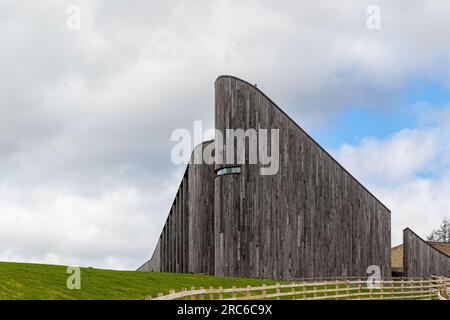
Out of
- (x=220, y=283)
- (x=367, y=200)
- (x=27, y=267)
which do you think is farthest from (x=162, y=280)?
(x=367, y=200)

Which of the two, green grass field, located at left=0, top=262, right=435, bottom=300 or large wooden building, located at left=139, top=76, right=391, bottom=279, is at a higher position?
large wooden building, located at left=139, top=76, right=391, bottom=279

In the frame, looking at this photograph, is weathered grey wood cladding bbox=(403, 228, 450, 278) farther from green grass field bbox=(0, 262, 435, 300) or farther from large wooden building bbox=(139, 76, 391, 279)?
green grass field bbox=(0, 262, 435, 300)

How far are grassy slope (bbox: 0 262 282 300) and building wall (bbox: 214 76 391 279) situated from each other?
1229 centimetres

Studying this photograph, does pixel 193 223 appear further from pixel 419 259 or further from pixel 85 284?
pixel 85 284

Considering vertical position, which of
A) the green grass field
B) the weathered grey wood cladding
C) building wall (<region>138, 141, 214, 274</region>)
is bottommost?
the green grass field

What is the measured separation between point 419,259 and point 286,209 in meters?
15.0

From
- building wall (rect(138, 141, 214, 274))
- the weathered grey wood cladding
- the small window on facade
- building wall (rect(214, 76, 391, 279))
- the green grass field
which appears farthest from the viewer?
building wall (rect(138, 141, 214, 274))

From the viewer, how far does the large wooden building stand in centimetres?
4662

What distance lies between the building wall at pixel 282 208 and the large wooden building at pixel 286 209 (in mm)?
65

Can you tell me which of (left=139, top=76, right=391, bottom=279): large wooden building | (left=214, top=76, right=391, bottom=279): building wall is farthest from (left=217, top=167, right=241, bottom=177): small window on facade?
(left=214, top=76, right=391, bottom=279): building wall

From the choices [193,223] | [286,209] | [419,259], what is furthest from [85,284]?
[419,259]

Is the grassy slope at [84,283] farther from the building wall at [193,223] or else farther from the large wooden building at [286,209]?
the building wall at [193,223]
